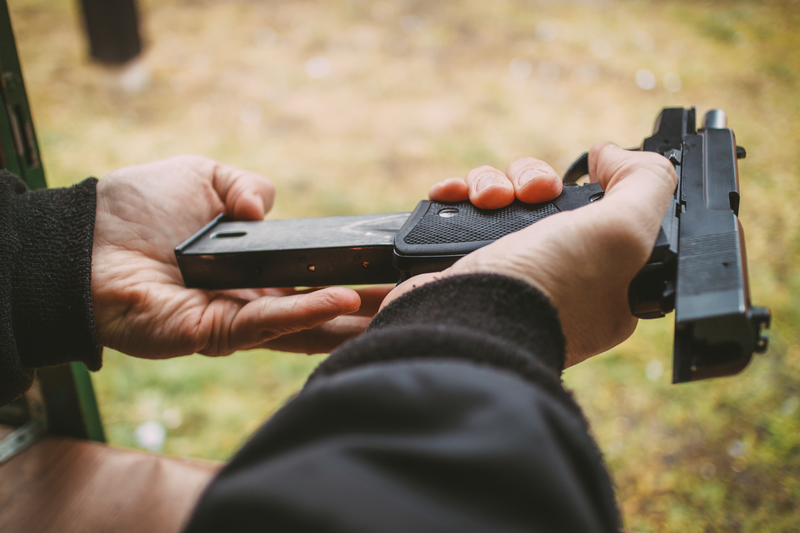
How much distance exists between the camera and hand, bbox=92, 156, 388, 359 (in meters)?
0.71

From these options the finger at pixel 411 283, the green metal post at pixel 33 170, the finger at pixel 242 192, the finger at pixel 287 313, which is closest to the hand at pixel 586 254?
the finger at pixel 411 283

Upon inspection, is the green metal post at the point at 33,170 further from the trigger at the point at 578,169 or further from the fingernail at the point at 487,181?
the trigger at the point at 578,169

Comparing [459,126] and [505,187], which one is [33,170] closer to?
[505,187]

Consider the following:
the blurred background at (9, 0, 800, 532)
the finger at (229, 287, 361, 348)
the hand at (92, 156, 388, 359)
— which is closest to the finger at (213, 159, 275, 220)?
the hand at (92, 156, 388, 359)

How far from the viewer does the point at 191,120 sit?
2.25 metres

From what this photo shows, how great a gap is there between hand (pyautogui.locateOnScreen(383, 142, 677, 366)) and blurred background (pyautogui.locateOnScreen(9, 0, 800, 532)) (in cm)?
85

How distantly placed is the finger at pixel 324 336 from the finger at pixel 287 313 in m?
0.08

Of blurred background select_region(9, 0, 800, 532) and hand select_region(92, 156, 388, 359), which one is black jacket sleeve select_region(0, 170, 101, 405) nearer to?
hand select_region(92, 156, 388, 359)

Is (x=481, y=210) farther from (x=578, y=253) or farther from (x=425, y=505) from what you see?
(x=425, y=505)

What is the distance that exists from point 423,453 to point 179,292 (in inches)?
22.5

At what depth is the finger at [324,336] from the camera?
0.82m

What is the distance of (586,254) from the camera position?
519 mm

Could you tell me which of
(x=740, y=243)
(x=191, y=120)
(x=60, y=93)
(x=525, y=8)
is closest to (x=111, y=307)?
(x=740, y=243)

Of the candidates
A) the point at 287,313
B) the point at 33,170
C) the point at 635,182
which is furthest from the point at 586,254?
the point at 33,170
